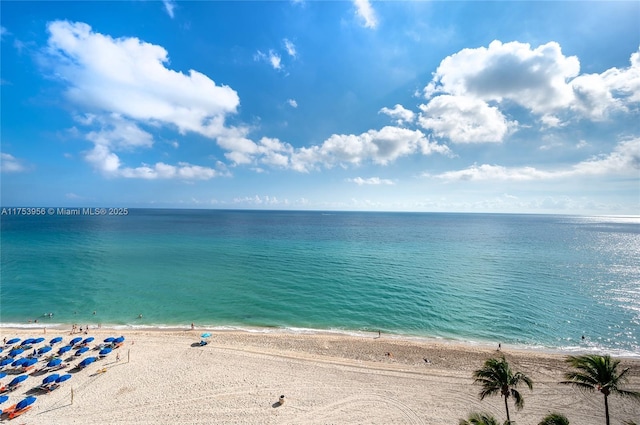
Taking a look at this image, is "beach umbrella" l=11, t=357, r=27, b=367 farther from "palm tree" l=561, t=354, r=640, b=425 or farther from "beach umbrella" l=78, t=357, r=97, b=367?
"palm tree" l=561, t=354, r=640, b=425

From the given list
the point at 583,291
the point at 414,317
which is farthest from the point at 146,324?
the point at 583,291

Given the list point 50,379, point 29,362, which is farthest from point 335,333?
point 29,362

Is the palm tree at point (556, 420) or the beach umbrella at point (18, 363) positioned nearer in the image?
the palm tree at point (556, 420)

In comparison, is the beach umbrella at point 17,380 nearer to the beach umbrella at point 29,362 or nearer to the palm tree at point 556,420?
the beach umbrella at point 29,362

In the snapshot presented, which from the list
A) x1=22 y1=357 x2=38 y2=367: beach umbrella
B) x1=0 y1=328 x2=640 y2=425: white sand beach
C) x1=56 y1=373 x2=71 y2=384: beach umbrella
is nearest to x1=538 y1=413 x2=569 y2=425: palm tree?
x1=0 y1=328 x2=640 y2=425: white sand beach

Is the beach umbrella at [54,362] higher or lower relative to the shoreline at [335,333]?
higher

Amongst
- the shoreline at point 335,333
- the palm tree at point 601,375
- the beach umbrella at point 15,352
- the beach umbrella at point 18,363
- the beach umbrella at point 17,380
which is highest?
the palm tree at point 601,375

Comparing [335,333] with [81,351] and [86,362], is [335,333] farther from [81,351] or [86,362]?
[81,351]

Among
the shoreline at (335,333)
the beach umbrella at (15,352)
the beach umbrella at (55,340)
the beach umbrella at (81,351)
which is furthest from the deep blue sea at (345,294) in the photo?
the beach umbrella at (15,352)
